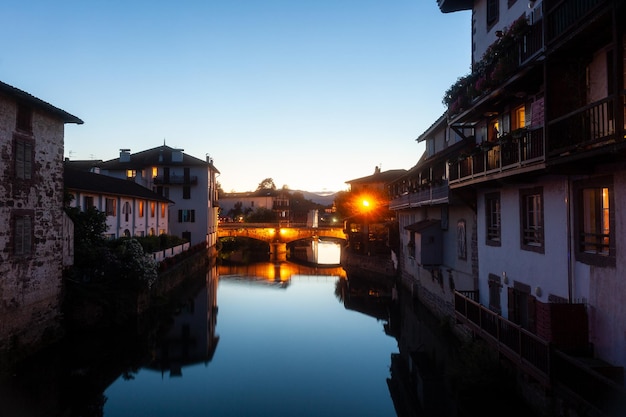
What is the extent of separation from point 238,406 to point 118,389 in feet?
14.8

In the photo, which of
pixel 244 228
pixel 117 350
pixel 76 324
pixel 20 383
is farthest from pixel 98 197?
pixel 244 228

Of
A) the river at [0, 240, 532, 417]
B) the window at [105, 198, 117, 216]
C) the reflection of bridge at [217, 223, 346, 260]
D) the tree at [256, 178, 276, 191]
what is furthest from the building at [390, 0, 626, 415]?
the tree at [256, 178, 276, 191]

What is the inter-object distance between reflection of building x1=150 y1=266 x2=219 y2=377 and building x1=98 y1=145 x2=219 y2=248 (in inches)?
961

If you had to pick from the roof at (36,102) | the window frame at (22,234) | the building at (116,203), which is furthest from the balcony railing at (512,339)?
the building at (116,203)

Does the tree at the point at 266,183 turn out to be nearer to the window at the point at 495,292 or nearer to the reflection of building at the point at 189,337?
the reflection of building at the point at 189,337

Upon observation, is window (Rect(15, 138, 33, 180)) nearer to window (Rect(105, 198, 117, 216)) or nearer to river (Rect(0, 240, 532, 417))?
river (Rect(0, 240, 532, 417))

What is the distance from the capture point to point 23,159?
56.5ft

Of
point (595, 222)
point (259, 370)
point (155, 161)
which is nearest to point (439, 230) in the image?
point (259, 370)

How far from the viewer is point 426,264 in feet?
79.5

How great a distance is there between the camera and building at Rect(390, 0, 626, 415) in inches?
360

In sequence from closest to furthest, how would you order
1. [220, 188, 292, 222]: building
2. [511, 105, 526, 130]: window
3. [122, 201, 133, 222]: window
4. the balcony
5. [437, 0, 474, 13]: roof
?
1. [511, 105, 526, 130]: window
2. [437, 0, 474, 13]: roof
3. [122, 201, 133, 222]: window
4. the balcony
5. [220, 188, 292, 222]: building

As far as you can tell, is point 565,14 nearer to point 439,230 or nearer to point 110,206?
point 439,230

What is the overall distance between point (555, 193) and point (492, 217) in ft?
16.3

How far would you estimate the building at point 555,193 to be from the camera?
9.16 meters
